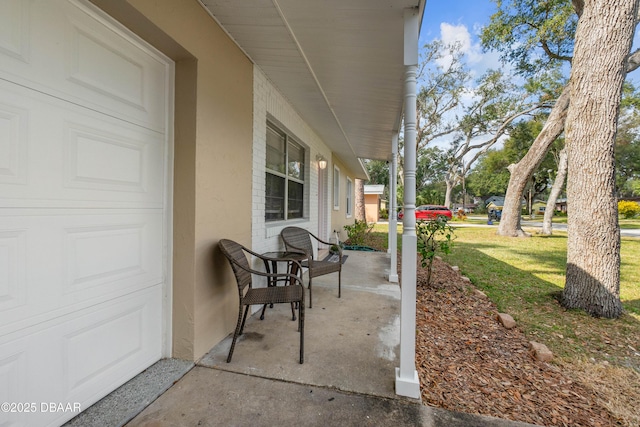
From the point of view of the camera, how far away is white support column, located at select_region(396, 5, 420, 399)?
182 cm

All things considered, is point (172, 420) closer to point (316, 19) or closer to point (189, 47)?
point (189, 47)

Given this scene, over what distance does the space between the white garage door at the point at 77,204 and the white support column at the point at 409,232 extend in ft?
5.75

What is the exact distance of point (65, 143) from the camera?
1.45 meters

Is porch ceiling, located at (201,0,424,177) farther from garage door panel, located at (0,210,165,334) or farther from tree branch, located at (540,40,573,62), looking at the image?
tree branch, located at (540,40,573,62)

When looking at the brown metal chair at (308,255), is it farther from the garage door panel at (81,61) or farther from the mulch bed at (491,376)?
the garage door panel at (81,61)

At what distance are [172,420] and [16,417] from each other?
0.67 meters

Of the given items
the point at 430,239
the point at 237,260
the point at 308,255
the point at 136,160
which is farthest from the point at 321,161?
the point at 136,160

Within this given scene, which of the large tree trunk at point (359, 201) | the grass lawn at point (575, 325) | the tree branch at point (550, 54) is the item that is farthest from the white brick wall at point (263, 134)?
the tree branch at point (550, 54)

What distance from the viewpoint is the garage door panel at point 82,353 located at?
1285 mm

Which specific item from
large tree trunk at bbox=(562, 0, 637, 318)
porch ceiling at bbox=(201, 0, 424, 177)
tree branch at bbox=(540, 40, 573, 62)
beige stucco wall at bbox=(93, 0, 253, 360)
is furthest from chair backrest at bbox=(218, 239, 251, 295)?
tree branch at bbox=(540, 40, 573, 62)

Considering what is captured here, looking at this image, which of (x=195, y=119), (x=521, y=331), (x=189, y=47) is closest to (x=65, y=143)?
(x=195, y=119)

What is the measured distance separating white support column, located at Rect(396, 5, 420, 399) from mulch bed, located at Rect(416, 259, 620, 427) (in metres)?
0.20

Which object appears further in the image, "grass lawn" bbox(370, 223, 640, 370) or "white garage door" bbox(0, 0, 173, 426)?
"grass lawn" bbox(370, 223, 640, 370)

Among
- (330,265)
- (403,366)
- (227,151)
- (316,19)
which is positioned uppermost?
(316,19)
